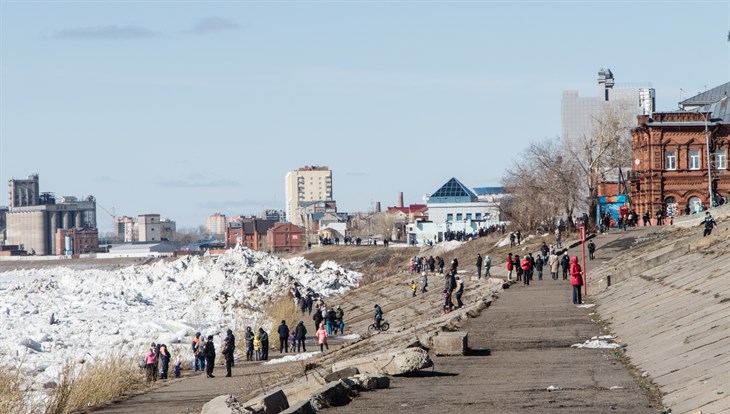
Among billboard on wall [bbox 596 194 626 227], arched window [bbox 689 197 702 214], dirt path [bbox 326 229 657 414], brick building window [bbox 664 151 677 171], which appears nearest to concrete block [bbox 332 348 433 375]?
dirt path [bbox 326 229 657 414]

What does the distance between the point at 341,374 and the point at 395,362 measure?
143cm

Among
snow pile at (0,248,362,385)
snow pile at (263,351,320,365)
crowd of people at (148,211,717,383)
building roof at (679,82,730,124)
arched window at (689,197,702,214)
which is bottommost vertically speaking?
snow pile at (0,248,362,385)

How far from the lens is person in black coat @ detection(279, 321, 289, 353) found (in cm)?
3856

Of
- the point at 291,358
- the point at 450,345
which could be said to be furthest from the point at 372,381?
the point at 291,358

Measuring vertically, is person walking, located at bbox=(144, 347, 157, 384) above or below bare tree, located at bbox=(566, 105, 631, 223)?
below

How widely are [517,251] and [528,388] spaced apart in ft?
172

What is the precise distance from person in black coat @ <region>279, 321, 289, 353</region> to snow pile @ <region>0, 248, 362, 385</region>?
3164 millimetres

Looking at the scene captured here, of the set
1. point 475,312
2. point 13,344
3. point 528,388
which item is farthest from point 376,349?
point 13,344

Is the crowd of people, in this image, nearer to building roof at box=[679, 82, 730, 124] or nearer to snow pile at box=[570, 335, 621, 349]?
snow pile at box=[570, 335, 621, 349]

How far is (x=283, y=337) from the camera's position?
38812 mm

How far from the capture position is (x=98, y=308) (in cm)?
7800

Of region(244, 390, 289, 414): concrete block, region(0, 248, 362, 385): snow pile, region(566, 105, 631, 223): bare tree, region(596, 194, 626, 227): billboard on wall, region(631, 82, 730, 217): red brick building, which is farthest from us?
region(566, 105, 631, 223): bare tree

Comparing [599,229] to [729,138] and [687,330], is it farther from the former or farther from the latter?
[687,330]

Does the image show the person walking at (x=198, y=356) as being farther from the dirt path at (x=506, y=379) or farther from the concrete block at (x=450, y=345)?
the concrete block at (x=450, y=345)
